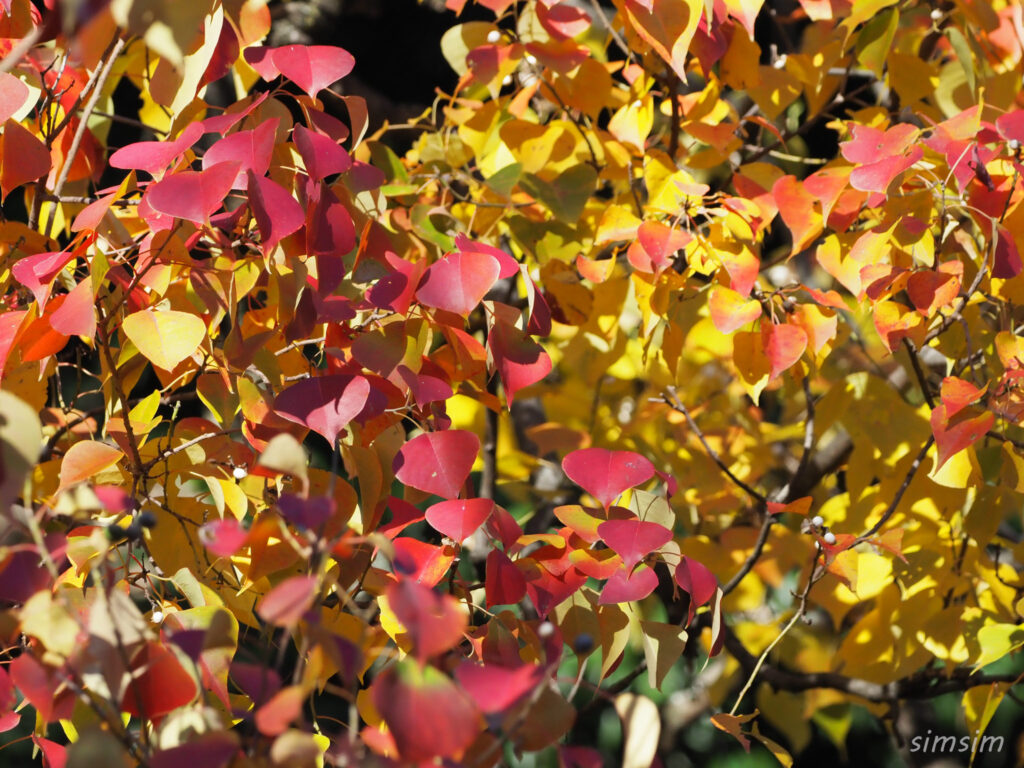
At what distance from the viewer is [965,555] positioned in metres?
1.20

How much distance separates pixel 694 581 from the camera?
2.47ft

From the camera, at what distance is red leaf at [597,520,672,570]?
2.25 ft

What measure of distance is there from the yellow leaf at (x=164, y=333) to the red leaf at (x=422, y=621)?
13.5 inches

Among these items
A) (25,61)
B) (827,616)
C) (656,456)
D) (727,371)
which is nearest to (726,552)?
(656,456)

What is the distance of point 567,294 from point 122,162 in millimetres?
534

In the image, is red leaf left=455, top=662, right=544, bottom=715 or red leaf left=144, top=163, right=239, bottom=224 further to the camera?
red leaf left=144, top=163, right=239, bottom=224

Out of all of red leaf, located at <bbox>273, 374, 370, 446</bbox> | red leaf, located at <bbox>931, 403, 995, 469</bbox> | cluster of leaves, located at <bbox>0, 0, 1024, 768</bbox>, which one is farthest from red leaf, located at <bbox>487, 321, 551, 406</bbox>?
red leaf, located at <bbox>931, 403, 995, 469</bbox>

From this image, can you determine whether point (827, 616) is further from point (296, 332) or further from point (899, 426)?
point (296, 332)

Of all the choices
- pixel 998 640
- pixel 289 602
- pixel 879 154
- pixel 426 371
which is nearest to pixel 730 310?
pixel 879 154

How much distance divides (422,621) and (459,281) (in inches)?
14.3

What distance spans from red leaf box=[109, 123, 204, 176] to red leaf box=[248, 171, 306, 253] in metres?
0.08

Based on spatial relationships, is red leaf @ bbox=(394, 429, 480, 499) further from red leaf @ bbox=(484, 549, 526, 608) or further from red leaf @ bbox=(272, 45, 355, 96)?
red leaf @ bbox=(272, 45, 355, 96)

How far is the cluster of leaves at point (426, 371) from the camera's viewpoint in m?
0.49

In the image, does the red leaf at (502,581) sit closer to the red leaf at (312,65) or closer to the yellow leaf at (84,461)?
the yellow leaf at (84,461)
